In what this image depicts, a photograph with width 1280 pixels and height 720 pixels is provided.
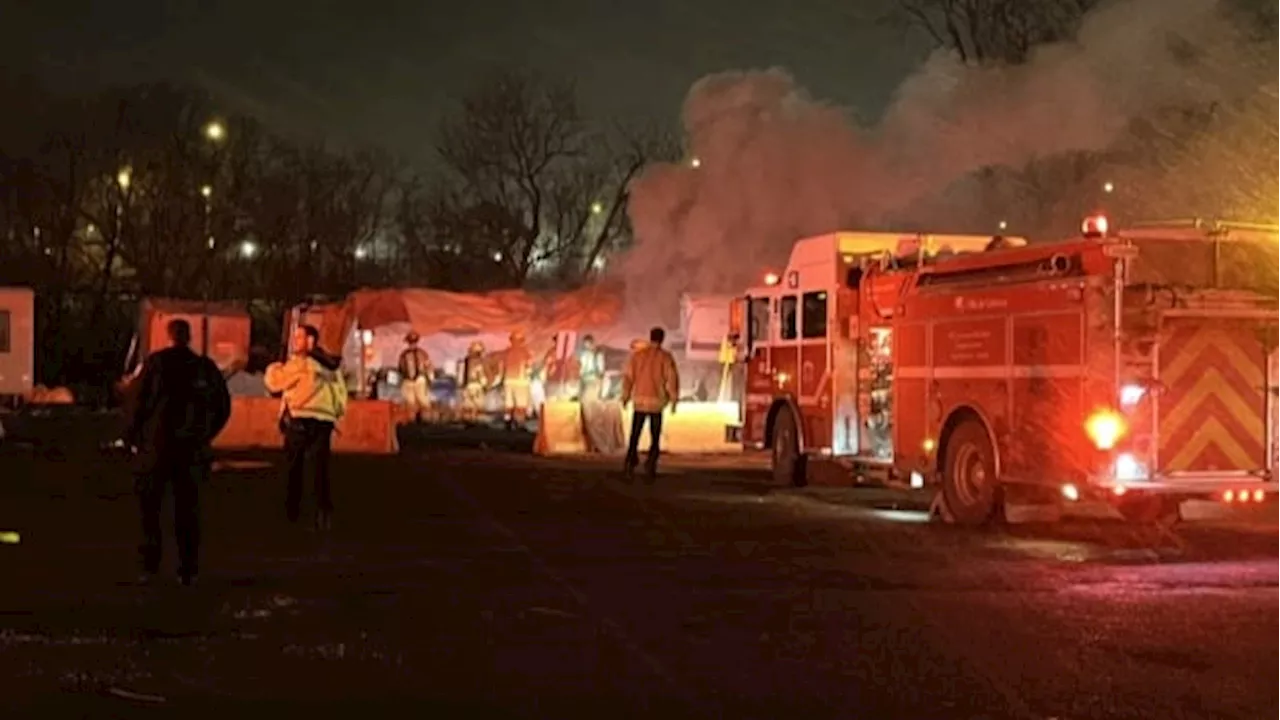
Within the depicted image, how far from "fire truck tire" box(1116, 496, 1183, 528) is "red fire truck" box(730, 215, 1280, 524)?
0.02 metres

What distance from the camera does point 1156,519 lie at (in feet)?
50.5

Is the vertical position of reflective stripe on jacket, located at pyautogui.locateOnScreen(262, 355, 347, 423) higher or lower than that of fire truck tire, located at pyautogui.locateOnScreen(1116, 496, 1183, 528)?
higher

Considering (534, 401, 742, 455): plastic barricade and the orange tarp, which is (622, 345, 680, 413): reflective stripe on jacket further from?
the orange tarp

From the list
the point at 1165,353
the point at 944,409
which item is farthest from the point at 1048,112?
the point at 1165,353

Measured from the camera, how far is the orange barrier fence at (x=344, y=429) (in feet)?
88.7

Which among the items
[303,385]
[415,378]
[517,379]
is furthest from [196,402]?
[517,379]

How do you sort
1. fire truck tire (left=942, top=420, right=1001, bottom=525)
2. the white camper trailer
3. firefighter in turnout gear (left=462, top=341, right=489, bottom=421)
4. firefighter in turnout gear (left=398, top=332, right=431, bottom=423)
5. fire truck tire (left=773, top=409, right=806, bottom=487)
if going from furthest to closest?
the white camper trailer
firefighter in turnout gear (left=462, top=341, right=489, bottom=421)
firefighter in turnout gear (left=398, top=332, right=431, bottom=423)
fire truck tire (left=773, top=409, right=806, bottom=487)
fire truck tire (left=942, top=420, right=1001, bottom=525)

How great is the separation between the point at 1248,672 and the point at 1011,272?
7032 mm

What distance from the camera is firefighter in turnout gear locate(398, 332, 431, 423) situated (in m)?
31.9

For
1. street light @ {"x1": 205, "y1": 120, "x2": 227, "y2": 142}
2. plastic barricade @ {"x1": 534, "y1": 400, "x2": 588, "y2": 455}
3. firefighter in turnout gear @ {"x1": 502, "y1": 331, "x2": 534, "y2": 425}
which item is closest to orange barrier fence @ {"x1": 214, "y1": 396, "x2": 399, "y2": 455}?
plastic barricade @ {"x1": 534, "y1": 400, "x2": 588, "y2": 455}

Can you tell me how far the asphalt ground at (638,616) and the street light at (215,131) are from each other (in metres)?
34.2

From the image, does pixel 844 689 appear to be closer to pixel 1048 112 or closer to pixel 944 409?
pixel 944 409

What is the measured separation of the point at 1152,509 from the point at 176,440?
8.18 metres

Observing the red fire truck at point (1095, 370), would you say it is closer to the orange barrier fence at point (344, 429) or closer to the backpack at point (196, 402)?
the backpack at point (196, 402)
